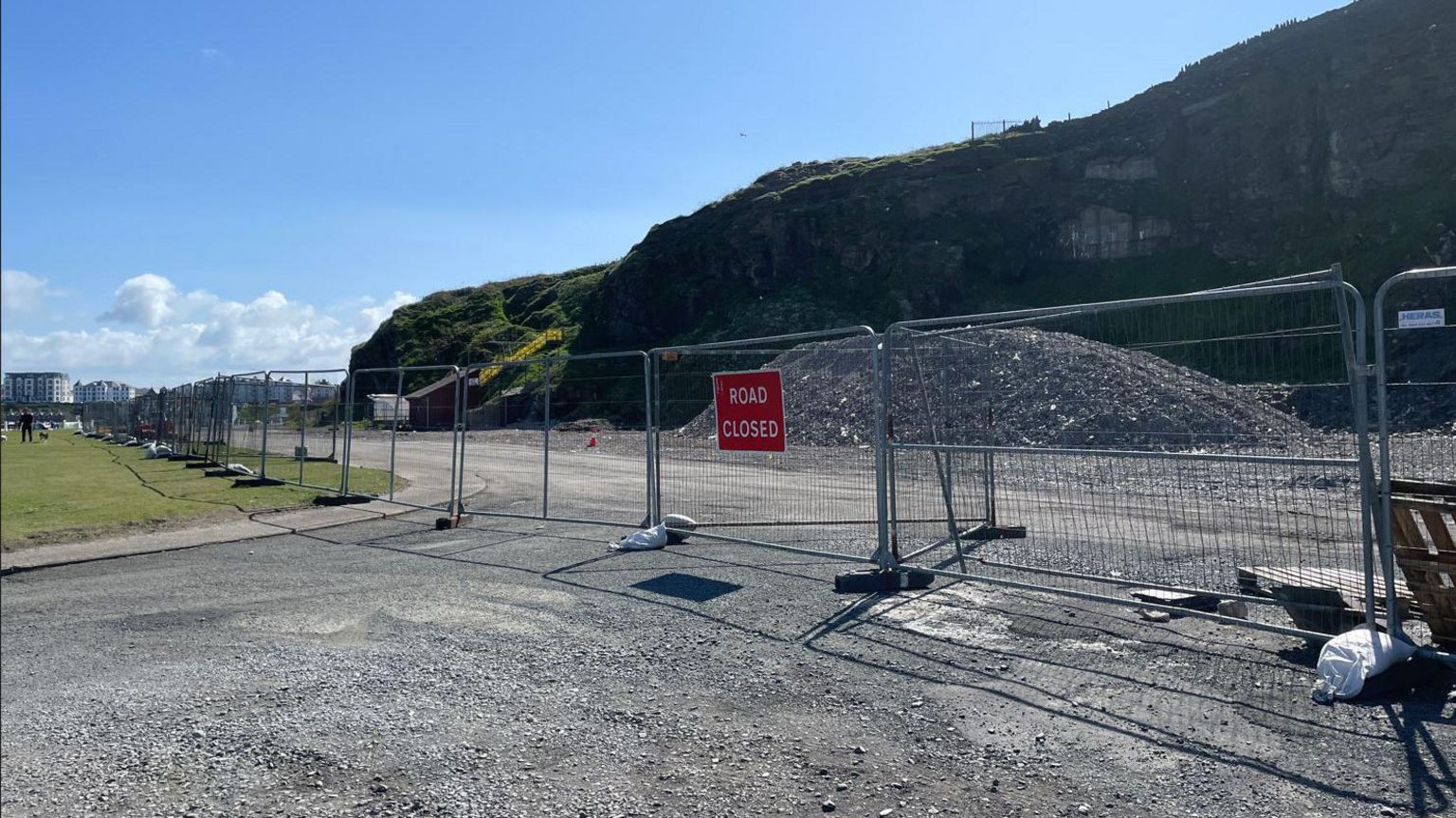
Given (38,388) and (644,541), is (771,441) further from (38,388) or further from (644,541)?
(38,388)

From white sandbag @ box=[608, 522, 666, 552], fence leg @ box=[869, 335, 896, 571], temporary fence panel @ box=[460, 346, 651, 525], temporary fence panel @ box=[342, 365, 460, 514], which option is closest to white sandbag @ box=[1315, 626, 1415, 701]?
fence leg @ box=[869, 335, 896, 571]

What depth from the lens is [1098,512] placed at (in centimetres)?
941

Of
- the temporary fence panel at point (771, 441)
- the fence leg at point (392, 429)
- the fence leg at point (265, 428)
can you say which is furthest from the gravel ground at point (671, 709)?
the fence leg at point (265, 428)

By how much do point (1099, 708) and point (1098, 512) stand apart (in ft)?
13.9

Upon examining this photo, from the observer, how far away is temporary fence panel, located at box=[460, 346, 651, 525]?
45.0ft

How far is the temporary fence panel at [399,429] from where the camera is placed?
617 inches

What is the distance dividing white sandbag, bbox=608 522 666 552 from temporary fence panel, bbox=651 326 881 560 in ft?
1.27

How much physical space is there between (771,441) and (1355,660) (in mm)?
5436

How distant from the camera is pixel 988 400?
429 inches

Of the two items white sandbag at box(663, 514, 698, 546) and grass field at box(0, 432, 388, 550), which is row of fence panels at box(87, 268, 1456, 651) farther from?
grass field at box(0, 432, 388, 550)

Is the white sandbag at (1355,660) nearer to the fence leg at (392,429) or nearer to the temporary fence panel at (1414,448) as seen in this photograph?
the temporary fence panel at (1414,448)

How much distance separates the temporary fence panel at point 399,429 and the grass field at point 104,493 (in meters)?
0.61

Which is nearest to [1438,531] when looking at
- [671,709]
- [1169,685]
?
[1169,685]

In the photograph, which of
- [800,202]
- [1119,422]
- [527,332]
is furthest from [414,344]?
[1119,422]
